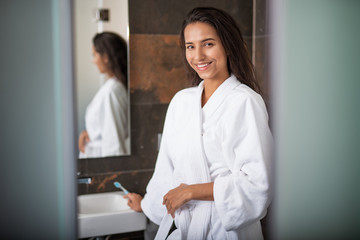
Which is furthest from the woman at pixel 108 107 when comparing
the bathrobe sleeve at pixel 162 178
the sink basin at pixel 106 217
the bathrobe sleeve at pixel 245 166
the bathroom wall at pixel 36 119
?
the bathroom wall at pixel 36 119

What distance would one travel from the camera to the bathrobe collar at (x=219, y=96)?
37.7 inches

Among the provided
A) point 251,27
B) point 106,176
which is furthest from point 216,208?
point 251,27

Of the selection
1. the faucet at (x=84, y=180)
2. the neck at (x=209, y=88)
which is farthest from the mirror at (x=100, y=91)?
the neck at (x=209, y=88)

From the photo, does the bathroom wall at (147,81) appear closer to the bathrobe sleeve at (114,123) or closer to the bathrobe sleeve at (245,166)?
the bathrobe sleeve at (114,123)

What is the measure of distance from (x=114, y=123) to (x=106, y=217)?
1.43ft

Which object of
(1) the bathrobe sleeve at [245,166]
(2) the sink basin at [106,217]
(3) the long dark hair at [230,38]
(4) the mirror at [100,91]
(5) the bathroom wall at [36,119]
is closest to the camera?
(5) the bathroom wall at [36,119]

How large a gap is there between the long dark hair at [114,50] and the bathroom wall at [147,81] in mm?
40

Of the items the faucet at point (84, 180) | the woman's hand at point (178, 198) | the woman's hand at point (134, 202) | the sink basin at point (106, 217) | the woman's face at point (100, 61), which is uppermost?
the woman's face at point (100, 61)

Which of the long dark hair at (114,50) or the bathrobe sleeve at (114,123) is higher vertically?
the long dark hair at (114,50)

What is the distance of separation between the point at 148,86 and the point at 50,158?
1.14 m

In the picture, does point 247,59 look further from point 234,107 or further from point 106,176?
point 106,176

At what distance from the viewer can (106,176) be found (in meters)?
1.52

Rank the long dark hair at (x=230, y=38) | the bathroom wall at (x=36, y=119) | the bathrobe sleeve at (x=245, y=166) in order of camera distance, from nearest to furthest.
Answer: the bathroom wall at (x=36, y=119) < the bathrobe sleeve at (x=245, y=166) < the long dark hair at (x=230, y=38)

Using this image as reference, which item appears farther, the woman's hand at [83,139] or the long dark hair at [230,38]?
the woman's hand at [83,139]
